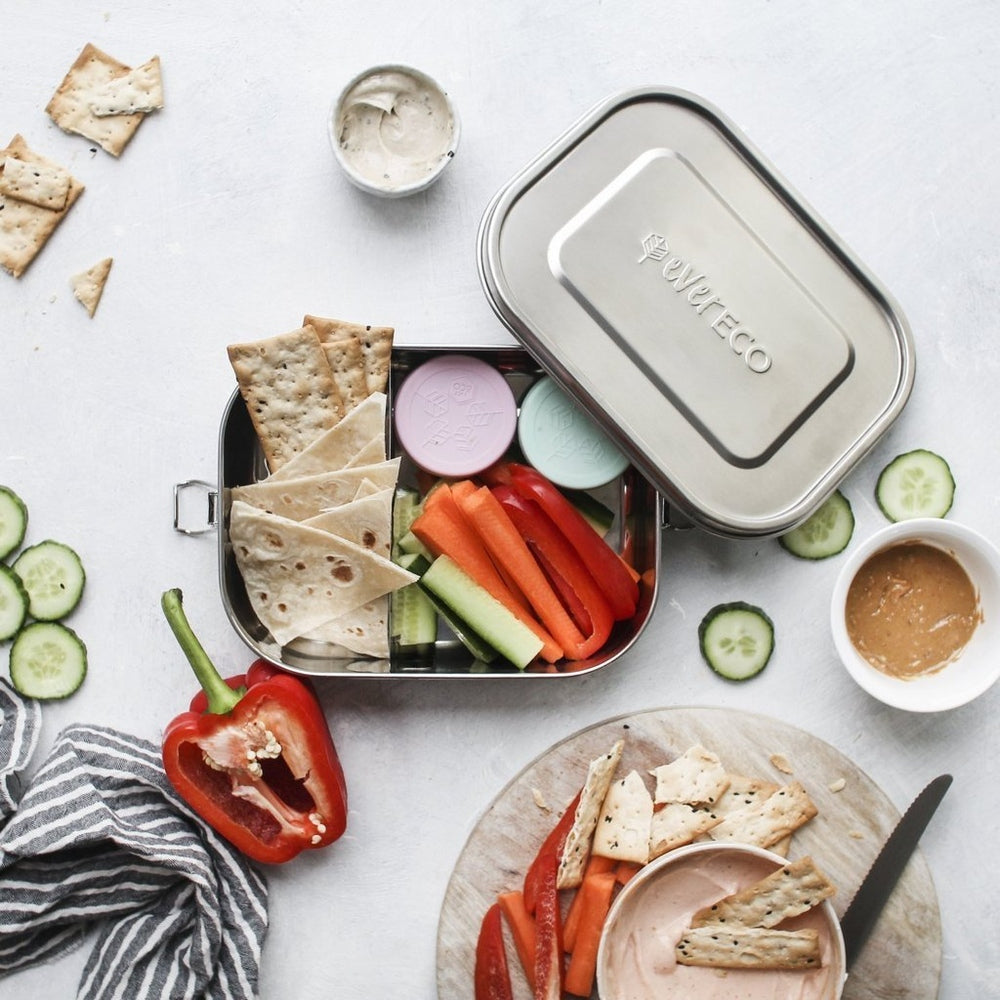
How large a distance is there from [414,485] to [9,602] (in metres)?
0.86

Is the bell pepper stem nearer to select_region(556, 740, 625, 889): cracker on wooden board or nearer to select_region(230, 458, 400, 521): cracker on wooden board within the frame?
select_region(230, 458, 400, 521): cracker on wooden board

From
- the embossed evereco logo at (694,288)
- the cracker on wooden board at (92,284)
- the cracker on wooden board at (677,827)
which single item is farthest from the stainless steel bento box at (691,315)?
the cracker on wooden board at (92,284)

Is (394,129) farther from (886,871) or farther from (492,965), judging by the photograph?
(886,871)

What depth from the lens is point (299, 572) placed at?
1955 millimetres

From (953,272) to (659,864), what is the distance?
1.35 m

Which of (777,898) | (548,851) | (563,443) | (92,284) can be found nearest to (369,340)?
(563,443)

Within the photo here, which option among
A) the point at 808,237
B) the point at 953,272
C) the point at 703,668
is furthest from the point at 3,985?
the point at 953,272

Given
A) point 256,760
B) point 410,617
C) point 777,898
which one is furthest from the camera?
point 410,617

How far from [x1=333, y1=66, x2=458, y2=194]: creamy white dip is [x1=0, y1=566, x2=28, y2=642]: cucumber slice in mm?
1082

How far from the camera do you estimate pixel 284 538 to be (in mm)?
1917

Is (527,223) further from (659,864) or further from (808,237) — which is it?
(659,864)

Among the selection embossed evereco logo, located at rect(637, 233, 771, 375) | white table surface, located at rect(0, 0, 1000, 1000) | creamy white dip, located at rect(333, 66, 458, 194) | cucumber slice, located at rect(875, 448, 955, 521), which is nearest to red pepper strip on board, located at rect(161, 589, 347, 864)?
white table surface, located at rect(0, 0, 1000, 1000)

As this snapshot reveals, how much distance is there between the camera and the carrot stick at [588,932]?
76.7 inches

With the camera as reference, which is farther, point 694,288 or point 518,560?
point 518,560
